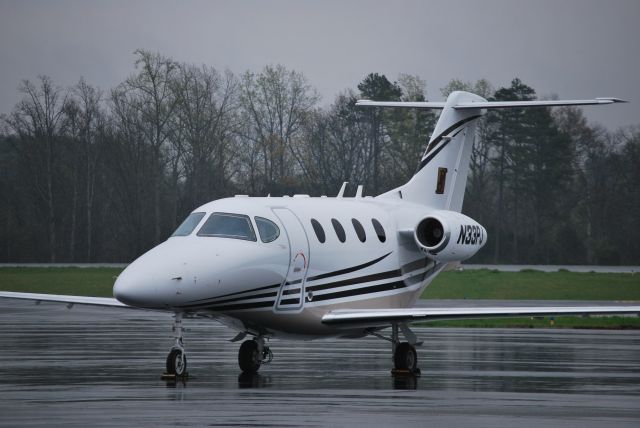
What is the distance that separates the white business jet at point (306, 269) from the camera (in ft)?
49.7

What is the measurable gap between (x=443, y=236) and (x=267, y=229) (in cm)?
398

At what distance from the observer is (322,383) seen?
1520 cm

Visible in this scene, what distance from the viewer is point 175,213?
65688 mm

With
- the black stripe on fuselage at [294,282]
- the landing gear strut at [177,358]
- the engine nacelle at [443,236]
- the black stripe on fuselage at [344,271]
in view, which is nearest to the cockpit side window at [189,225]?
the black stripe on fuselage at [294,282]

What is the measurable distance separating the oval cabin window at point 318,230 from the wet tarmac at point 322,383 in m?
2.02

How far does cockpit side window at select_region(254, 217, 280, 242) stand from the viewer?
53.8ft

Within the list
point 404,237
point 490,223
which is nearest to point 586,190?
point 490,223

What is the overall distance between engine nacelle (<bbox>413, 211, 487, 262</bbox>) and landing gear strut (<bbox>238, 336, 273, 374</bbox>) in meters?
3.57

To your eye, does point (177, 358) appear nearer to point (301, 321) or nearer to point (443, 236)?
point (301, 321)

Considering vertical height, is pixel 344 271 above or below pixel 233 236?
below

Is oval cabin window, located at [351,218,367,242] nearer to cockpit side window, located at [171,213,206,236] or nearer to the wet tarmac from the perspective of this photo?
the wet tarmac

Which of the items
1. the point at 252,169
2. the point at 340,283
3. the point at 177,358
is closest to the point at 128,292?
the point at 177,358

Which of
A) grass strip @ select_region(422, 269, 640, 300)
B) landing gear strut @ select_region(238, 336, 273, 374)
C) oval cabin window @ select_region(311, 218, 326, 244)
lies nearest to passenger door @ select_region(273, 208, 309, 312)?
oval cabin window @ select_region(311, 218, 326, 244)

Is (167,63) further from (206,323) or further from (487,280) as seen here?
(206,323)
